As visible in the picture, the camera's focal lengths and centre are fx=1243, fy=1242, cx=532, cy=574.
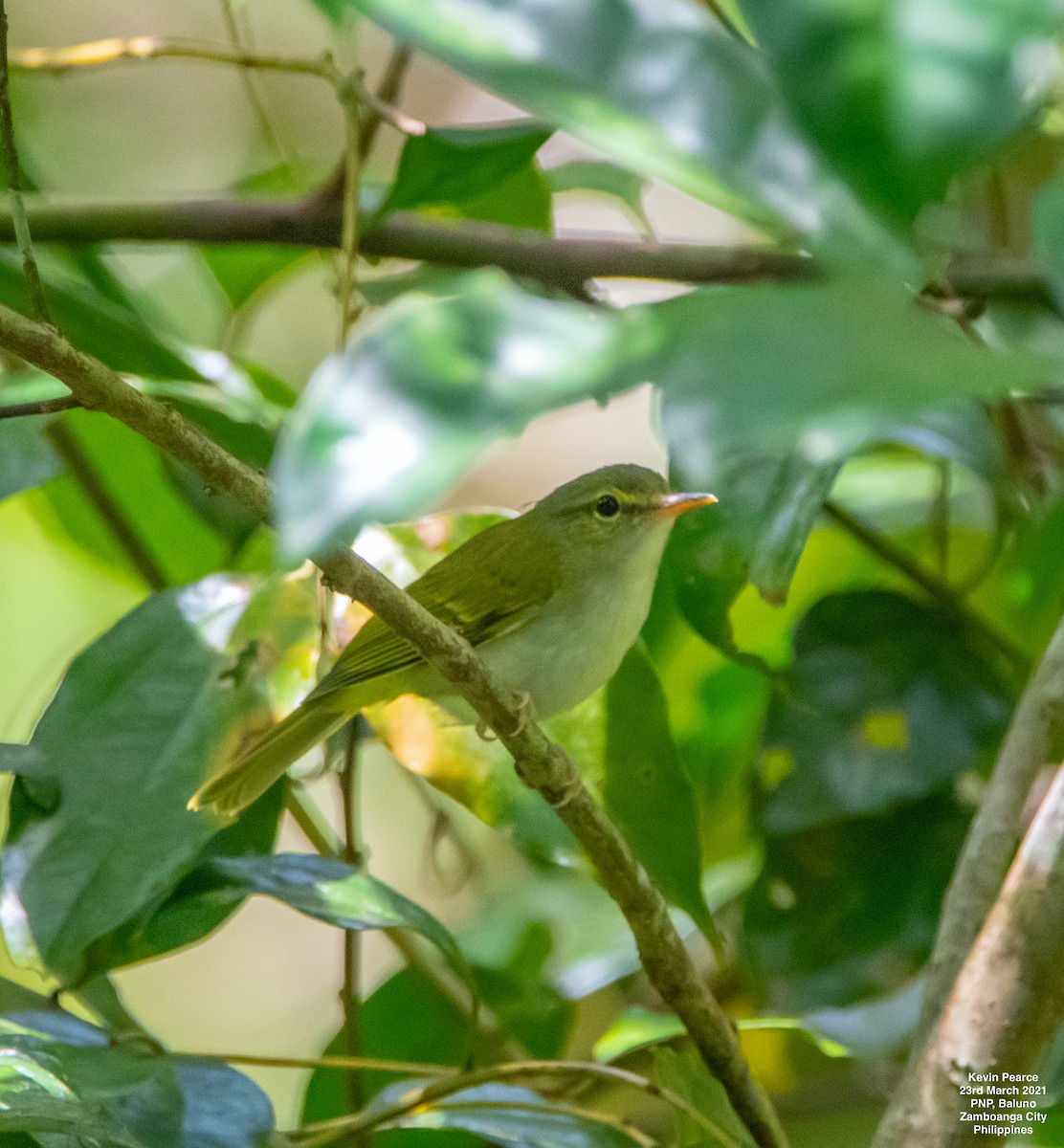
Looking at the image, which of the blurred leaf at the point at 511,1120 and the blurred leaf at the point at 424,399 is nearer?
the blurred leaf at the point at 424,399

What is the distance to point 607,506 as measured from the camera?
2.70m

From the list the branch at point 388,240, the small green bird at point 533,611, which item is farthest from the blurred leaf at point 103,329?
the small green bird at point 533,611

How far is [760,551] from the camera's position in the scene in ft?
5.46

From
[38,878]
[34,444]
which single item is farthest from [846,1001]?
[34,444]

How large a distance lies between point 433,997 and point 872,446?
1.39 metres

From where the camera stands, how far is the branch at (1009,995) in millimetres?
1560

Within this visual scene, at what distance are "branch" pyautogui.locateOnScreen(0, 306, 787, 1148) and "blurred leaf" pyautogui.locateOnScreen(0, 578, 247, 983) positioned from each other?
45 cm

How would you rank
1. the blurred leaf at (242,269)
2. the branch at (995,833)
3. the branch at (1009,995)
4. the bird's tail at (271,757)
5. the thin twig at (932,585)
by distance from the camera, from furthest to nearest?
the blurred leaf at (242,269) < the thin twig at (932,585) < the bird's tail at (271,757) < the branch at (995,833) < the branch at (1009,995)

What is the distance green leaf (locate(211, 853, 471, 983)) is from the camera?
5.24ft

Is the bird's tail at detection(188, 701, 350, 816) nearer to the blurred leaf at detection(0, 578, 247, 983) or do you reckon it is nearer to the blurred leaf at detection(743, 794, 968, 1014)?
the blurred leaf at detection(0, 578, 247, 983)

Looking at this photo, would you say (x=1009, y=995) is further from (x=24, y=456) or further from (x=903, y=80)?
(x=24, y=456)

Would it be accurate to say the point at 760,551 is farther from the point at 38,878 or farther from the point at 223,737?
the point at 38,878

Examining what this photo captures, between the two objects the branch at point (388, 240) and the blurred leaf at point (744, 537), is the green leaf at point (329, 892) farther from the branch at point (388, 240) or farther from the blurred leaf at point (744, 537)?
the branch at point (388, 240)

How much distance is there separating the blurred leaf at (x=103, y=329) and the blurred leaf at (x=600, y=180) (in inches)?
35.6
